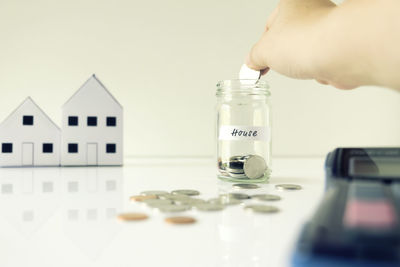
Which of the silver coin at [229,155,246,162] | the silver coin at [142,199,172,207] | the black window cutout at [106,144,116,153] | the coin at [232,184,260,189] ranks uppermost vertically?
the black window cutout at [106,144,116,153]

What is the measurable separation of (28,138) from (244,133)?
2.01 ft

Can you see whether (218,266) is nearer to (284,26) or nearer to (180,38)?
(284,26)

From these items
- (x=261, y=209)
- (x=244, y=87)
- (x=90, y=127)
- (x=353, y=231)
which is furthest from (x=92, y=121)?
(x=353, y=231)

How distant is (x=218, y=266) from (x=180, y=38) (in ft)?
4.52

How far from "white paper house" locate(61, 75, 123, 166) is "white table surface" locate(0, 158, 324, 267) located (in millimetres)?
309

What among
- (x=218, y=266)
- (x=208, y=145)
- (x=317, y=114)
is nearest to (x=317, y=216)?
(x=218, y=266)

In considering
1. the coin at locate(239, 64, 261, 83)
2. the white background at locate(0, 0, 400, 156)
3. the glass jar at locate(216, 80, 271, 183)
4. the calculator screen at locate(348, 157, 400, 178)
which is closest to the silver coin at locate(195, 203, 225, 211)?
the calculator screen at locate(348, 157, 400, 178)

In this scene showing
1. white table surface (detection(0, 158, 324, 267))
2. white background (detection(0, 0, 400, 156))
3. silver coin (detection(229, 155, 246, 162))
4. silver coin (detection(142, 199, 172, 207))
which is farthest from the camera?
white background (detection(0, 0, 400, 156))

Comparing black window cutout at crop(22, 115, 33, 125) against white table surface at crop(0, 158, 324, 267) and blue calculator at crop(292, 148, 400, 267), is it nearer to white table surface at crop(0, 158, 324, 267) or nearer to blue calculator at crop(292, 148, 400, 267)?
white table surface at crop(0, 158, 324, 267)

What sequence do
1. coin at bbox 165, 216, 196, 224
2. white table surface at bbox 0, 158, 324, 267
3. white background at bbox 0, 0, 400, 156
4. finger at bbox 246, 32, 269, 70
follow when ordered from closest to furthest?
1. white table surface at bbox 0, 158, 324, 267
2. coin at bbox 165, 216, 196, 224
3. finger at bbox 246, 32, 269, 70
4. white background at bbox 0, 0, 400, 156

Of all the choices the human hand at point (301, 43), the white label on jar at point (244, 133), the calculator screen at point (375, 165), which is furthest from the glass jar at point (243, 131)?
the calculator screen at point (375, 165)

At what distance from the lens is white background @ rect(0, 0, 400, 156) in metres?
1.52

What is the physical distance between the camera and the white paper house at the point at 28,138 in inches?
43.9

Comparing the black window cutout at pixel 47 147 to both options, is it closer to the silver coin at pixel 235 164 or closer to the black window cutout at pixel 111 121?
the black window cutout at pixel 111 121
